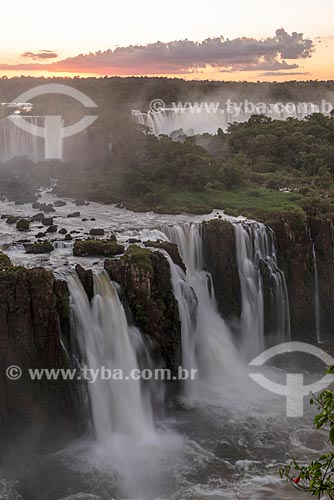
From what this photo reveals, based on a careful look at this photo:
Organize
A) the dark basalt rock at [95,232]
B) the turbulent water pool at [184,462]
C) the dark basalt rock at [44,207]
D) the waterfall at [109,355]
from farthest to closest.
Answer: the dark basalt rock at [44,207]
the dark basalt rock at [95,232]
the waterfall at [109,355]
the turbulent water pool at [184,462]

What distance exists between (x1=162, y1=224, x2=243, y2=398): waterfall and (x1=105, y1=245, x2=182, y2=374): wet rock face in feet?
2.65

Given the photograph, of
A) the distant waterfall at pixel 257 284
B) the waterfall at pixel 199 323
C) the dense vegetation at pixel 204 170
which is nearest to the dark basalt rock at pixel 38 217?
the dense vegetation at pixel 204 170

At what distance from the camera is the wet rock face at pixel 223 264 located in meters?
26.9

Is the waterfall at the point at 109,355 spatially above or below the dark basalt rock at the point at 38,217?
below

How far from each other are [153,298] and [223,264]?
6.14m

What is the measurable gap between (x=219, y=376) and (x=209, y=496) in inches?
308

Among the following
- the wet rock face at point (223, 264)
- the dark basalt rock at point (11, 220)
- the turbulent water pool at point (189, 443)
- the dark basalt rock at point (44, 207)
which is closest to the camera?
the turbulent water pool at point (189, 443)

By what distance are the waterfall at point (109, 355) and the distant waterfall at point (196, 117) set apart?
42484mm

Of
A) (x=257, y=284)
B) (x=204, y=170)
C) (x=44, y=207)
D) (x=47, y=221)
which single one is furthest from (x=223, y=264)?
(x=204, y=170)

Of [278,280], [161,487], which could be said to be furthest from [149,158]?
[161,487]

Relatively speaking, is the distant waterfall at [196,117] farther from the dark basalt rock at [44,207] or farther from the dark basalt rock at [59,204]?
the dark basalt rock at [44,207]

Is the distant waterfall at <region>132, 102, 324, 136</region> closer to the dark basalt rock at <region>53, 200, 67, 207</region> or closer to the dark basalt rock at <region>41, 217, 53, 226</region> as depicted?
the dark basalt rock at <region>53, 200, 67, 207</region>

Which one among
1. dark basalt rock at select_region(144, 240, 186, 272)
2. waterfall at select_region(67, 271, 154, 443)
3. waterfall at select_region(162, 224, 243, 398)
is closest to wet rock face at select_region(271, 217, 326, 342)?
waterfall at select_region(162, 224, 243, 398)

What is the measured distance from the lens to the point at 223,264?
89.0 feet
